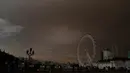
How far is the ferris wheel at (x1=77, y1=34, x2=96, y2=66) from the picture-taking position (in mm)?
3894

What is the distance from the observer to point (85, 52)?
3943 mm

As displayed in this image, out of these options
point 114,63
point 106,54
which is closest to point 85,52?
point 106,54

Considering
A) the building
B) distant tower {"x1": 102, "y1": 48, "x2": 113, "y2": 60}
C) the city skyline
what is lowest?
the building

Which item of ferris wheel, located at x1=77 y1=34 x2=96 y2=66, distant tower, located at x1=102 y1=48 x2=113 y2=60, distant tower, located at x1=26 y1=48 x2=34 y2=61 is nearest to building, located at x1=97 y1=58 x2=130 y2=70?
distant tower, located at x1=102 y1=48 x2=113 y2=60

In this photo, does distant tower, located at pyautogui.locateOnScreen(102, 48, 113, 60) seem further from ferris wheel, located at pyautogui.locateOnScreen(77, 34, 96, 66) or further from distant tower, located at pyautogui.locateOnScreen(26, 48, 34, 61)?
distant tower, located at pyautogui.locateOnScreen(26, 48, 34, 61)

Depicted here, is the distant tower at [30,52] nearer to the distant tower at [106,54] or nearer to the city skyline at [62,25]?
the city skyline at [62,25]

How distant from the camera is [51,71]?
12.5 feet

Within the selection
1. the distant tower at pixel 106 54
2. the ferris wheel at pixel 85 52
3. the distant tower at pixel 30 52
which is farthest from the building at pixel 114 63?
the distant tower at pixel 30 52

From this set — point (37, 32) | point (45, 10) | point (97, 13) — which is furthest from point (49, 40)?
point (97, 13)

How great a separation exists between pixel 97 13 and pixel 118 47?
25.7 inches

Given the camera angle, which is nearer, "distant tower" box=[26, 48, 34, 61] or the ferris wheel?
"distant tower" box=[26, 48, 34, 61]

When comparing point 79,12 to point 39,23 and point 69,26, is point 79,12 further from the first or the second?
point 39,23

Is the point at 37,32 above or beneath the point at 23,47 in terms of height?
above

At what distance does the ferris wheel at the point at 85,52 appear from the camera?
3.89 metres
